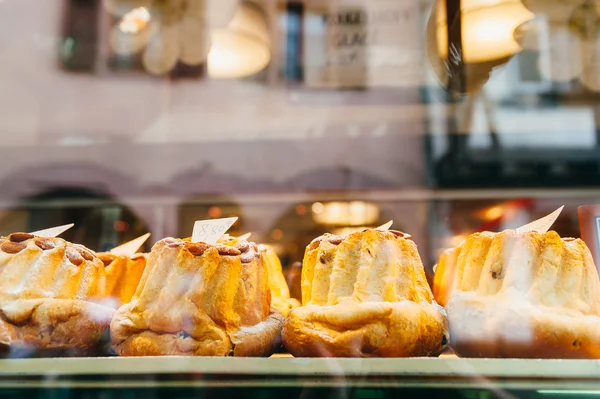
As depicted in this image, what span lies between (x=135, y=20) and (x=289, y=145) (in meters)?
A: 0.93

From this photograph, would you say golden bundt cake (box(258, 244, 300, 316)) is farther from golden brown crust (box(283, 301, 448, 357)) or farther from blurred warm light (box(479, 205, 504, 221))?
blurred warm light (box(479, 205, 504, 221))

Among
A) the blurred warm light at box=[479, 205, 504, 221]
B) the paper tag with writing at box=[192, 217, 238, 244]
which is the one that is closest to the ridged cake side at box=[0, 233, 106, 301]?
the paper tag with writing at box=[192, 217, 238, 244]

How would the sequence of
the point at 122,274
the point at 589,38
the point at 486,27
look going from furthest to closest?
1. the point at 589,38
2. the point at 486,27
3. the point at 122,274

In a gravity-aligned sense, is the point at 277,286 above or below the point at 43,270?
below

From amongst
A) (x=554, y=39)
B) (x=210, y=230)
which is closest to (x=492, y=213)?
(x=554, y=39)

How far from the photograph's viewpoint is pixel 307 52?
252 centimetres

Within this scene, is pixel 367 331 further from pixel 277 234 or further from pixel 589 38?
pixel 589 38

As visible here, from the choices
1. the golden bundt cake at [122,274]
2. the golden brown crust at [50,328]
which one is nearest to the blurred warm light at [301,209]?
the golden bundt cake at [122,274]

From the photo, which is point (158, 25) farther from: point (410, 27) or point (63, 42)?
point (410, 27)

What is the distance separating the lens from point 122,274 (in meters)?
1.51

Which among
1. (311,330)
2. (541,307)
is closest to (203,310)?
(311,330)

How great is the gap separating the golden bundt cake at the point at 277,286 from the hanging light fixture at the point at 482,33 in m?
1.01

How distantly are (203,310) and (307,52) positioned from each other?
1643mm

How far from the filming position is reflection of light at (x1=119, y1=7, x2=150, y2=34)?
2.51 metres
